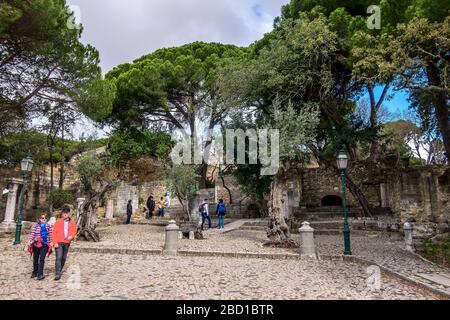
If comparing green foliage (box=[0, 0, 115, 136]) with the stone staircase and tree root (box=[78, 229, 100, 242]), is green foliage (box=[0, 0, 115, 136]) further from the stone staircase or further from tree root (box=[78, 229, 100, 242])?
the stone staircase

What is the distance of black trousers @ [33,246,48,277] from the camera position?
629cm

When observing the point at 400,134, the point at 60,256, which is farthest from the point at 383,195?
the point at 60,256

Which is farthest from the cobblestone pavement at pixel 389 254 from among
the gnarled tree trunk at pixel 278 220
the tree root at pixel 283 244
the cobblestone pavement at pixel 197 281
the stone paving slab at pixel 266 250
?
the gnarled tree trunk at pixel 278 220

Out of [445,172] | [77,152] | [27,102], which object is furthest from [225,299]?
[77,152]

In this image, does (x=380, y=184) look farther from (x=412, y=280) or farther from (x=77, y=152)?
(x=77, y=152)

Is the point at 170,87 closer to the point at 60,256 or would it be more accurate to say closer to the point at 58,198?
the point at 58,198

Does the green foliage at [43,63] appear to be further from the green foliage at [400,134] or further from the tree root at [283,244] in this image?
the green foliage at [400,134]

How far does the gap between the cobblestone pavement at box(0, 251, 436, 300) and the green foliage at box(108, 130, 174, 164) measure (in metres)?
15.4

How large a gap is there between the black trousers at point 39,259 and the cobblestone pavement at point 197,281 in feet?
0.75

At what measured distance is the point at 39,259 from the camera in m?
6.38

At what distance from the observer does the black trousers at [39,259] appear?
6285mm

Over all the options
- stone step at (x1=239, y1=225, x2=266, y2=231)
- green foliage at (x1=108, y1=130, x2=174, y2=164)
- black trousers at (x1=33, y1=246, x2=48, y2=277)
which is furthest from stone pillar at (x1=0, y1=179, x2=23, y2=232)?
stone step at (x1=239, y1=225, x2=266, y2=231)

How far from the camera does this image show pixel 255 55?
1988cm

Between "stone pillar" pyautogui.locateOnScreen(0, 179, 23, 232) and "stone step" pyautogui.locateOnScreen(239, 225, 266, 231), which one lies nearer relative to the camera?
"stone pillar" pyautogui.locateOnScreen(0, 179, 23, 232)
